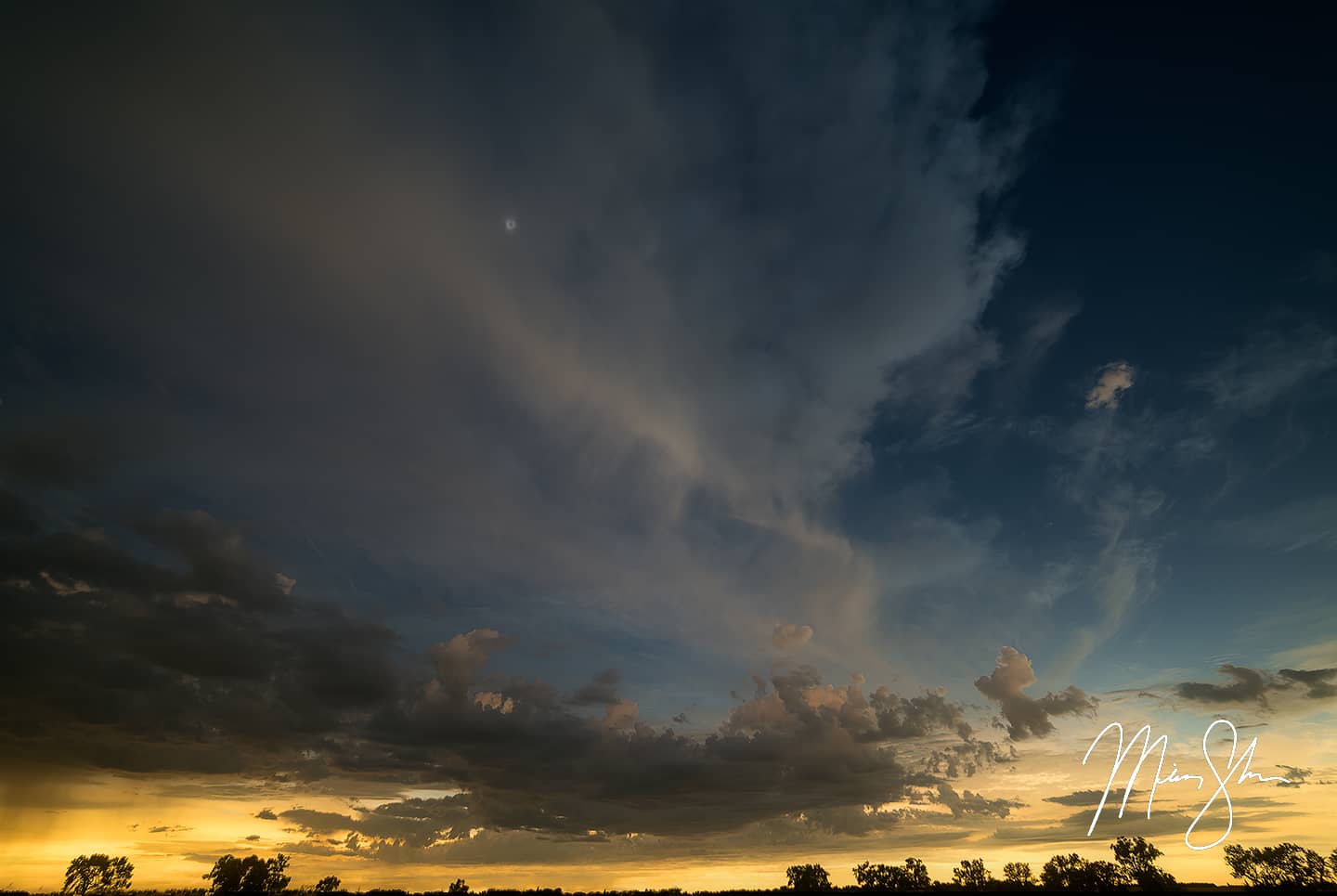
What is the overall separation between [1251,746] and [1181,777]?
56.8 ft

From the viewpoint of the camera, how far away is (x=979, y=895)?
18350 cm

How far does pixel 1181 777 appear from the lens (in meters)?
82.1

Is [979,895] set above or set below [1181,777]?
below

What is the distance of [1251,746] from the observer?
8812cm

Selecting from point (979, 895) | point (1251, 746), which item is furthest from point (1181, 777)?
point (979, 895)

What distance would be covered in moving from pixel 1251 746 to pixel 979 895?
13702 cm

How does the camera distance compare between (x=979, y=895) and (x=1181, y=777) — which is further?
(x=979, y=895)

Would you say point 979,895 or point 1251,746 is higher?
point 1251,746

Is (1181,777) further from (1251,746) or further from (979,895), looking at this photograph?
(979,895)

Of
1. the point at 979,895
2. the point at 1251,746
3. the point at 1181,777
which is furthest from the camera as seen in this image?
the point at 979,895

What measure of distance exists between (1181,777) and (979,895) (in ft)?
467

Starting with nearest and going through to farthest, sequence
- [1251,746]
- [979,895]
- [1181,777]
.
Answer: [1181,777] < [1251,746] < [979,895]

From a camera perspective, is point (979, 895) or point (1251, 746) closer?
point (1251, 746)
